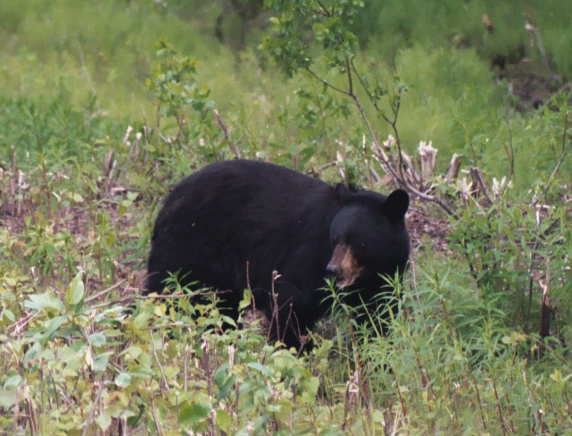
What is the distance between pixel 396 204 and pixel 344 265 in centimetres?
37

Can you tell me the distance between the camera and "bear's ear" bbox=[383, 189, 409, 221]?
5.15 meters

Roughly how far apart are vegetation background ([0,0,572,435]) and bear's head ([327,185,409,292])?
21 cm

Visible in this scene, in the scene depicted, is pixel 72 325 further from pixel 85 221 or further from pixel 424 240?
pixel 85 221

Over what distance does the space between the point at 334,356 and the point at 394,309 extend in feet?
1.16

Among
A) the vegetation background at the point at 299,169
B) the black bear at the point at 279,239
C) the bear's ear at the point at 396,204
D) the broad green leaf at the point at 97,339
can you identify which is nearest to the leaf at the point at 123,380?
the vegetation background at the point at 299,169

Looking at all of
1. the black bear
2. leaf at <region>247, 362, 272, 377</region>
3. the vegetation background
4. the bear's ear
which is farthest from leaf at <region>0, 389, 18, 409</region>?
the bear's ear

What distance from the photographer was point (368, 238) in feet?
17.0

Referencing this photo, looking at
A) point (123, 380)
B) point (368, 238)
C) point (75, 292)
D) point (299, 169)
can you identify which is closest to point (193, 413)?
point (123, 380)

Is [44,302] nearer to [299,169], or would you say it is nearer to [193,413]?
[193,413]

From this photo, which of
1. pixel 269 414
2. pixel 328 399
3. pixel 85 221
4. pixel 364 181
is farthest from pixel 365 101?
pixel 269 414

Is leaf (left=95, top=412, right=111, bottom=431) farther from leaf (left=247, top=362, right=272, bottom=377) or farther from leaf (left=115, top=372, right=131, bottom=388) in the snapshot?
leaf (left=247, top=362, right=272, bottom=377)

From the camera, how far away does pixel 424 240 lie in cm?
673

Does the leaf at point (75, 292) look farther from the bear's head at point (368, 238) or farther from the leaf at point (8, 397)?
the bear's head at point (368, 238)

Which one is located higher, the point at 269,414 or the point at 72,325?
the point at 72,325
